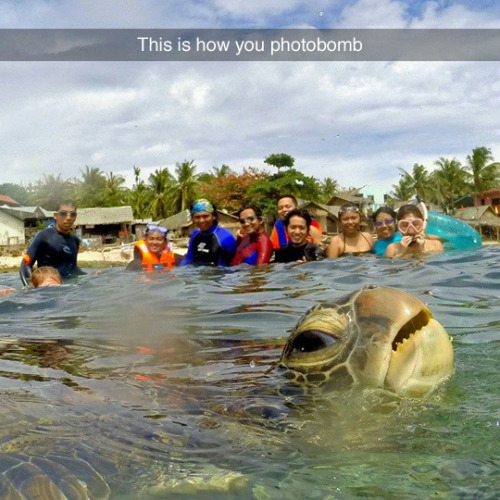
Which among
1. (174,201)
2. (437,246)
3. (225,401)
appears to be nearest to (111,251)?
(174,201)

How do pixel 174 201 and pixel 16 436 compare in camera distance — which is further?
pixel 174 201

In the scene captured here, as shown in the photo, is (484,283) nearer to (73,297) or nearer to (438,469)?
(73,297)

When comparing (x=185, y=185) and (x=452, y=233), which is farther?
(x=185, y=185)

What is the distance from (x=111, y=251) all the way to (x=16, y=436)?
1383 inches

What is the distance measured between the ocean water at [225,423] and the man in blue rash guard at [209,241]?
188 inches

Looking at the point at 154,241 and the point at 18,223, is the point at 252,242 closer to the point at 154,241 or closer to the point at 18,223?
the point at 154,241

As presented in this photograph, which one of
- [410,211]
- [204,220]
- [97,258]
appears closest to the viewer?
[410,211]

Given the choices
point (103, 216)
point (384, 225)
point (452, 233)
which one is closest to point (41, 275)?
point (384, 225)

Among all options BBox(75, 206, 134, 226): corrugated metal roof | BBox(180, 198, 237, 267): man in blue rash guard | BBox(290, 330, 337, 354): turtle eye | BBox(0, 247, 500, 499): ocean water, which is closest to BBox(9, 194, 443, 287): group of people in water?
BBox(180, 198, 237, 267): man in blue rash guard

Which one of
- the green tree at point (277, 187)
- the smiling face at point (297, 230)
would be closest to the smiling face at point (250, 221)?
the smiling face at point (297, 230)

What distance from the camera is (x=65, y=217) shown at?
848 cm

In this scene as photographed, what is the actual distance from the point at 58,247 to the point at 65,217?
0.49 m

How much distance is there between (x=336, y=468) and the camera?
1.50 metres

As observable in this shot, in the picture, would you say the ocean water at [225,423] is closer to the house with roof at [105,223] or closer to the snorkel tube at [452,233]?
the snorkel tube at [452,233]
